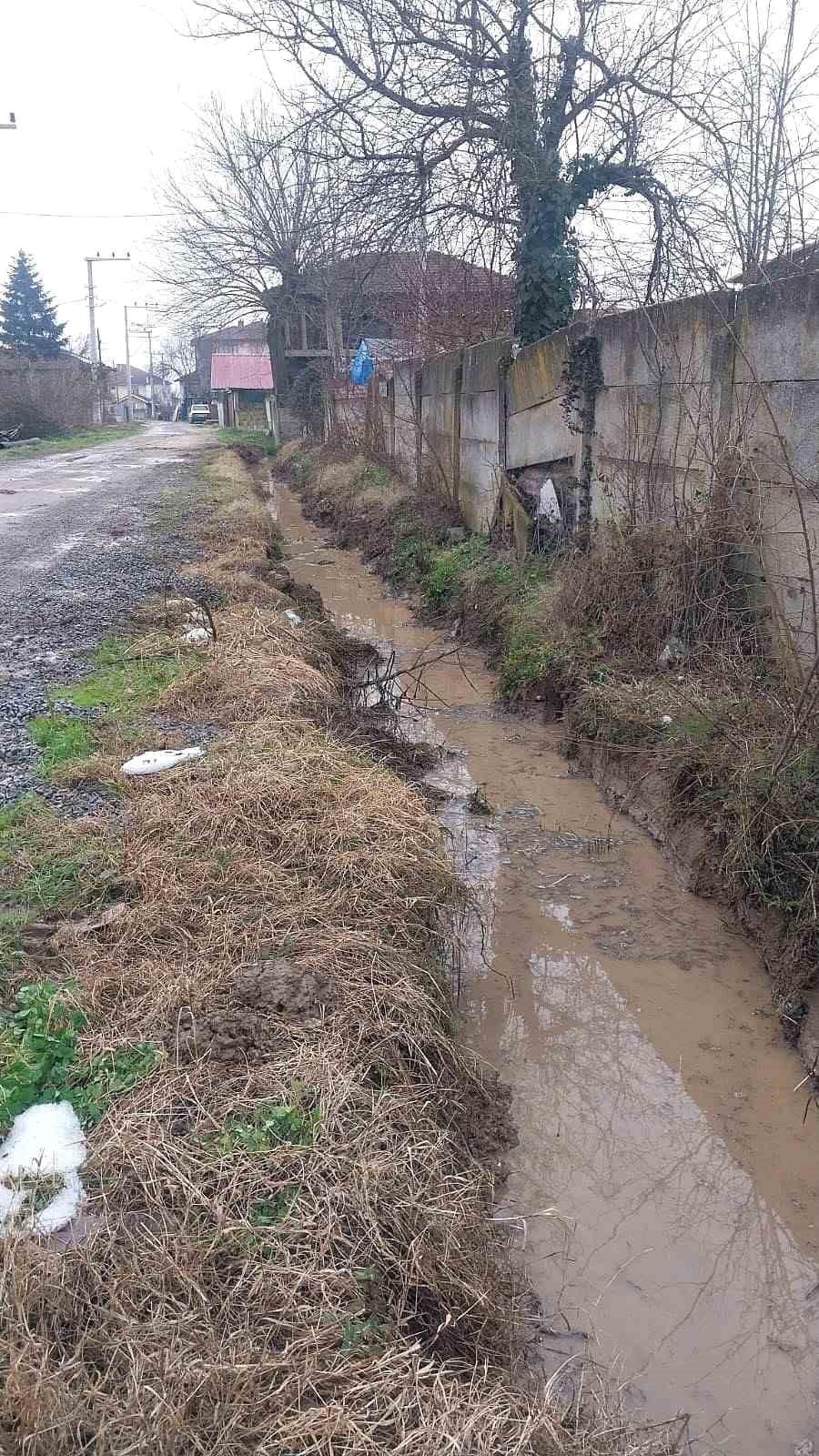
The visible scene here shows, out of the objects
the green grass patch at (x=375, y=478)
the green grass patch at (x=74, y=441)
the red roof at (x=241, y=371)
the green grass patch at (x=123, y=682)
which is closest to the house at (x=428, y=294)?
the green grass patch at (x=375, y=478)

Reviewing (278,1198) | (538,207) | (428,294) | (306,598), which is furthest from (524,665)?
(428,294)

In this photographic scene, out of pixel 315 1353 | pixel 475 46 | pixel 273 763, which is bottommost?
pixel 315 1353

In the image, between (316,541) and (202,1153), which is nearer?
(202,1153)

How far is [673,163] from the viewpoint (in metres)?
10.7

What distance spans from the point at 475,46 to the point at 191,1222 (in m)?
11.1

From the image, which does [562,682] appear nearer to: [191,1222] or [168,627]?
[168,627]

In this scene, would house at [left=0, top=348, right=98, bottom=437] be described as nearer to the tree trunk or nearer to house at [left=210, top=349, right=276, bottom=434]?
house at [left=210, top=349, right=276, bottom=434]

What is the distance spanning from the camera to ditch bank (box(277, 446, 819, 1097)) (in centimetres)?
468

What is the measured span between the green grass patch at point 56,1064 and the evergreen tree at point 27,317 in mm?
53616

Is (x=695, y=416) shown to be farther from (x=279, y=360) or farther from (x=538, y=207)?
(x=279, y=360)

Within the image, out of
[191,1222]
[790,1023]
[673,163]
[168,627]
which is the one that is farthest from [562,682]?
[673,163]

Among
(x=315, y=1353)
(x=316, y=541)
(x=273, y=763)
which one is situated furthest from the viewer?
(x=316, y=541)

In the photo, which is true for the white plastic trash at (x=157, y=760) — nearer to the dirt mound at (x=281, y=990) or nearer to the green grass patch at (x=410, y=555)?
the dirt mound at (x=281, y=990)

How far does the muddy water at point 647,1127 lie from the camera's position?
117 inches
